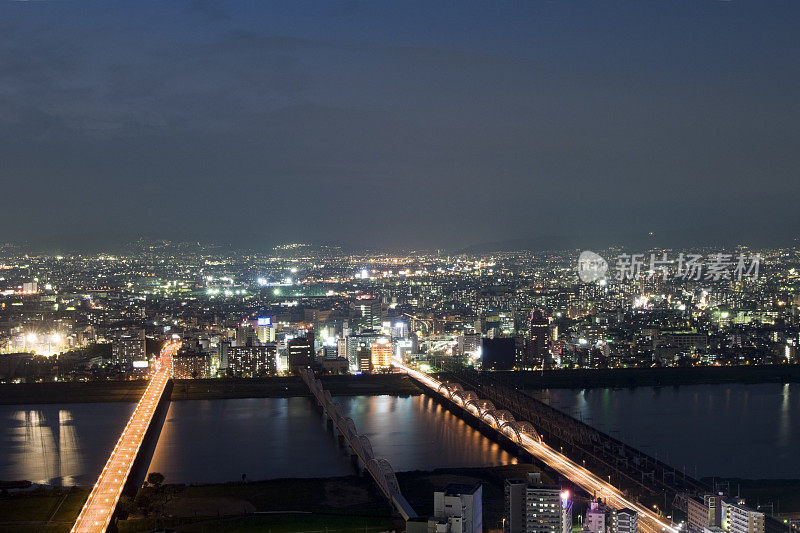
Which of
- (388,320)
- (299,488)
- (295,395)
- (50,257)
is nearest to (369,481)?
(299,488)

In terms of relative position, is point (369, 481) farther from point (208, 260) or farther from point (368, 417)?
point (208, 260)

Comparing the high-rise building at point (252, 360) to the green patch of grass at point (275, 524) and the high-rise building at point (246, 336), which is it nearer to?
the high-rise building at point (246, 336)

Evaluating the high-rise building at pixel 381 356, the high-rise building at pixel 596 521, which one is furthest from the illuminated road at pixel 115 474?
the high-rise building at pixel 381 356

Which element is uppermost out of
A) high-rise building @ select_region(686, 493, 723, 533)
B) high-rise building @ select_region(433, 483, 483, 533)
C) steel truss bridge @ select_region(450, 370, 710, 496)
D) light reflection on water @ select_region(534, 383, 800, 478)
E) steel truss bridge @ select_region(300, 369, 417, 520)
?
high-rise building @ select_region(433, 483, 483, 533)

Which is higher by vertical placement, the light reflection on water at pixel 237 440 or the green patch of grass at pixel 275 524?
the green patch of grass at pixel 275 524

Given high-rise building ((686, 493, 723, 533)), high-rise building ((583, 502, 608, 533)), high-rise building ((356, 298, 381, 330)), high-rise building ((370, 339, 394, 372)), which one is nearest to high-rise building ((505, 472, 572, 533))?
high-rise building ((583, 502, 608, 533))

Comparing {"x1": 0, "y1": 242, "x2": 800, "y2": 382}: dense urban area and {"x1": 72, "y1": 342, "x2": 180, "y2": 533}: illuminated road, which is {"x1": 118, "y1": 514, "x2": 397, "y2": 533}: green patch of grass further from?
{"x1": 0, "y1": 242, "x2": 800, "y2": 382}: dense urban area

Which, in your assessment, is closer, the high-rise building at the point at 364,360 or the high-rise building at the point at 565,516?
the high-rise building at the point at 565,516
